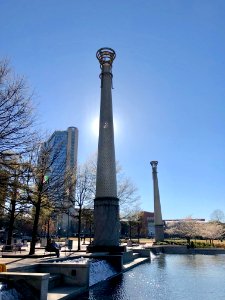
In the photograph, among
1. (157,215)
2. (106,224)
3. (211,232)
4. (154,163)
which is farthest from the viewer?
(211,232)

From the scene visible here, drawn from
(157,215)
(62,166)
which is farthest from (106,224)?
(157,215)

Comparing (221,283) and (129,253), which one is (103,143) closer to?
(129,253)

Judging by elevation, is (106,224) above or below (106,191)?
below

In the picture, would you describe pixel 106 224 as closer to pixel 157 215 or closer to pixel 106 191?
pixel 106 191

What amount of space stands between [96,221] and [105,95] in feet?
38.9

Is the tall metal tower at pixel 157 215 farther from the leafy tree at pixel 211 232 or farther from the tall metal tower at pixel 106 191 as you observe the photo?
the tall metal tower at pixel 106 191

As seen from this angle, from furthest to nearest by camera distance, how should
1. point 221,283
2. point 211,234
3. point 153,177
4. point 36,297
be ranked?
1. point 211,234
2. point 153,177
3. point 221,283
4. point 36,297

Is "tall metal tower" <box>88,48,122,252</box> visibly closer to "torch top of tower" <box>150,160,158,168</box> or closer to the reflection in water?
the reflection in water

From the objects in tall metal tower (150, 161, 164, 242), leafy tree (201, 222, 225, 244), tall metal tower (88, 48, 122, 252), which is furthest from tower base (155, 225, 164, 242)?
tall metal tower (88, 48, 122, 252)

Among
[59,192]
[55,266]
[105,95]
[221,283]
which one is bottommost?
[221,283]

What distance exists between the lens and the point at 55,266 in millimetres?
13625

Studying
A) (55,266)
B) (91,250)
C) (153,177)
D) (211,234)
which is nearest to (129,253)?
(91,250)

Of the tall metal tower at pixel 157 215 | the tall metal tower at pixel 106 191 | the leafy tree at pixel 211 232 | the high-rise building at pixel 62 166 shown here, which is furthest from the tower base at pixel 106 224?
the leafy tree at pixel 211 232

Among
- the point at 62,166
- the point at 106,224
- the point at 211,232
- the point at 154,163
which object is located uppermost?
the point at 154,163
